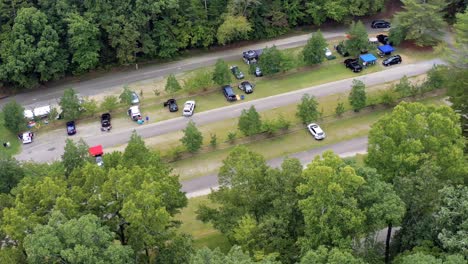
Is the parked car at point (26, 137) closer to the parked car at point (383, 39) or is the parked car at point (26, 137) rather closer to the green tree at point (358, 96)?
the green tree at point (358, 96)

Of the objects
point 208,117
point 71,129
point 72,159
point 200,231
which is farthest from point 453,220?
point 71,129

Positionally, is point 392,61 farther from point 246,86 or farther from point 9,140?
point 9,140

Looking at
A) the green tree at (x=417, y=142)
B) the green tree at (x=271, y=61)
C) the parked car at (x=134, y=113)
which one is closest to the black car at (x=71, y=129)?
the parked car at (x=134, y=113)

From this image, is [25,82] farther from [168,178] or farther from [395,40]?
[395,40]

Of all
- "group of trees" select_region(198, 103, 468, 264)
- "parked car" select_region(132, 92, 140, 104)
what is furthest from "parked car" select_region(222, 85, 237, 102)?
"group of trees" select_region(198, 103, 468, 264)

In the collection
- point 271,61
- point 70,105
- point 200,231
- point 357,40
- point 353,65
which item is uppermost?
point 70,105

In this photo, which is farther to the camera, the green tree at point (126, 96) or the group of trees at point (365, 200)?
the green tree at point (126, 96)
